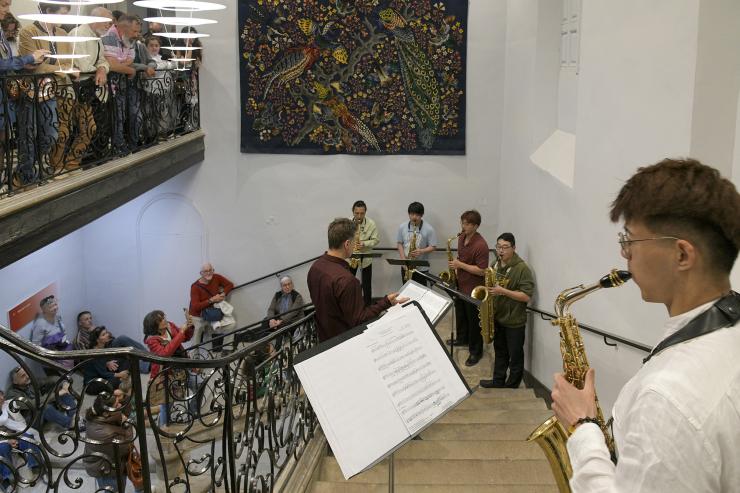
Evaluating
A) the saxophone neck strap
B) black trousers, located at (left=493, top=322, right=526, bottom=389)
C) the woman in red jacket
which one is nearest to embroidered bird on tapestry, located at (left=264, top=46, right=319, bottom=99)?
the woman in red jacket

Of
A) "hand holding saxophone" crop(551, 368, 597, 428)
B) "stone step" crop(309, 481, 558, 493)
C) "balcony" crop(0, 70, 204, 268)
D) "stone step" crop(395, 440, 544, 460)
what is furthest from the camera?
"balcony" crop(0, 70, 204, 268)

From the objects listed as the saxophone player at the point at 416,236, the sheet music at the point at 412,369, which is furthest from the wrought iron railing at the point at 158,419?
the saxophone player at the point at 416,236

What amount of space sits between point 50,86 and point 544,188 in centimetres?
492

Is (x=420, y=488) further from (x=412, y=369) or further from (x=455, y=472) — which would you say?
(x=412, y=369)

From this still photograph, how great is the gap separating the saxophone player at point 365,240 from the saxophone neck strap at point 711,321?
29.4 ft

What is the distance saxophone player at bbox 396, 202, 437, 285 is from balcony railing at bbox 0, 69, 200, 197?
331 centimetres

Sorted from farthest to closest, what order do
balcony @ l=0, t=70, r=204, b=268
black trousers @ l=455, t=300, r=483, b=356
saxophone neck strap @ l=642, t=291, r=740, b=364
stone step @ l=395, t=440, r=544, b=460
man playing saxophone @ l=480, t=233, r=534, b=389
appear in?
black trousers @ l=455, t=300, r=483, b=356
man playing saxophone @ l=480, t=233, r=534, b=389
balcony @ l=0, t=70, r=204, b=268
stone step @ l=395, t=440, r=544, b=460
saxophone neck strap @ l=642, t=291, r=740, b=364

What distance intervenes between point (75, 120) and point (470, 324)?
15.1 ft

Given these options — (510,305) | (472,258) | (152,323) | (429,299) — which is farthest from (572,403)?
(472,258)

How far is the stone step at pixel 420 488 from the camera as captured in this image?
212 inches

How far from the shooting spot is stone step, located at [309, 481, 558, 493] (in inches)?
212

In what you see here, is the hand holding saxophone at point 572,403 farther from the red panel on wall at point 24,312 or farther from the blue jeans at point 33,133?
the red panel on wall at point 24,312

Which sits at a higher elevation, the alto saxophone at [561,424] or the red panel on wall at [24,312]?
the alto saxophone at [561,424]

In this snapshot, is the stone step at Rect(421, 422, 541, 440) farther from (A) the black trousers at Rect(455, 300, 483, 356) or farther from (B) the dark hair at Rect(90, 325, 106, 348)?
(B) the dark hair at Rect(90, 325, 106, 348)
